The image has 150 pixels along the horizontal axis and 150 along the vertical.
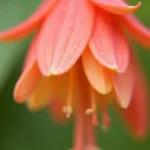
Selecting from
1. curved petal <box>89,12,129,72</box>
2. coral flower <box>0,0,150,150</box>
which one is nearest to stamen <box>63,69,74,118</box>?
coral flower <box>0,0,150,150</box>

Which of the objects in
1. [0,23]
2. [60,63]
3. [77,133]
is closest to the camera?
[60,63]

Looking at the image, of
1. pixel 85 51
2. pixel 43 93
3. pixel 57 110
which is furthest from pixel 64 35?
pixel 57 110

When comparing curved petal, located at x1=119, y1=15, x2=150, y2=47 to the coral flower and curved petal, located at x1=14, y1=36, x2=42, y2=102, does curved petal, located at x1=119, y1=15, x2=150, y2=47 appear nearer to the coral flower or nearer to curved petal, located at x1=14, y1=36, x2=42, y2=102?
the coral flower

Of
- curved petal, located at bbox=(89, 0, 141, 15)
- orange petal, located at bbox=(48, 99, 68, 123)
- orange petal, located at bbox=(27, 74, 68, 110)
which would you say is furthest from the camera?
orange petal, located at bbox=(48, 99, 68, 123)

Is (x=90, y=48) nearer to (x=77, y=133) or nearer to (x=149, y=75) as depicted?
Result: (x=77, y=133)

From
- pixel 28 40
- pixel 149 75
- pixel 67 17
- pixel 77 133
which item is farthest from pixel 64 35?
pixel 149 75

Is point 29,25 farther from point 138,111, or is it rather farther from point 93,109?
point 138,111
